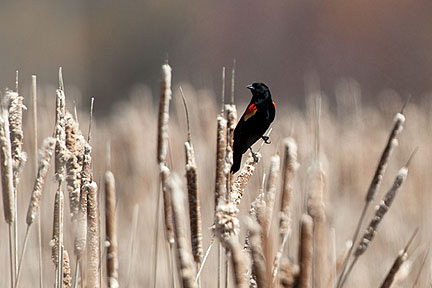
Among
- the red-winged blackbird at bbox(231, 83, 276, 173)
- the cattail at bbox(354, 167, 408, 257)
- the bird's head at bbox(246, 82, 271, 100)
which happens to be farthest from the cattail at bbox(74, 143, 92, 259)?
the bird's head at bbox(246, 82, 271, 100)

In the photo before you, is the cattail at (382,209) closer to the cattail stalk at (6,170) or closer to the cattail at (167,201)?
the cattail at (167,201)

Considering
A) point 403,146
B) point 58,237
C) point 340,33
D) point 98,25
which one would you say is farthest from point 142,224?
point 98,25

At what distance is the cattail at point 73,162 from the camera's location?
2.29 ft

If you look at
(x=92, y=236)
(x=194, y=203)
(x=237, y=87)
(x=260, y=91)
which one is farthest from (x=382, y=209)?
(x=237, y=87)

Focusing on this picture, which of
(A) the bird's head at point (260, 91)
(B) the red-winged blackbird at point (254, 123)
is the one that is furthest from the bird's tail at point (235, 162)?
(A) the bird's head at point (260, 91)

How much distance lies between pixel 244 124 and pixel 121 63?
8.00 meters

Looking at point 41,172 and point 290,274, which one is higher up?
point 41,172

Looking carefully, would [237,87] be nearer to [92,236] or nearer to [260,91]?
[260,91]

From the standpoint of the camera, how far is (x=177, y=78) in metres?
7.61

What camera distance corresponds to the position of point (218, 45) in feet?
25.9

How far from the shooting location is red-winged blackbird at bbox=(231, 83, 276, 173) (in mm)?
1056

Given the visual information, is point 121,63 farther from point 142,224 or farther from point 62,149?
point 62,149

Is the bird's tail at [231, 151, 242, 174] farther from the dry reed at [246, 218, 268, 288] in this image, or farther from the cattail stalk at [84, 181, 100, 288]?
the dry reed at [246, 218, 268, 288]

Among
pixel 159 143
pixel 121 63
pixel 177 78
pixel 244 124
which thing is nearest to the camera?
pixel 159 143
